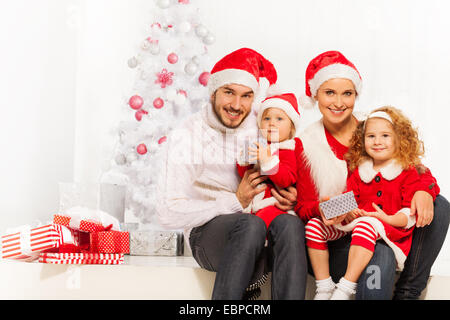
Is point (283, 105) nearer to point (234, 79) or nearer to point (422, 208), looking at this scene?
point (234, 79)

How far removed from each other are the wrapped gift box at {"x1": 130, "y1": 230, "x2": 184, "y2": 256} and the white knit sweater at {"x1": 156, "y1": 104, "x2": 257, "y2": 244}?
0.76 meters

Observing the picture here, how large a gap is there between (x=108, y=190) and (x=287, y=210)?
1.08 m

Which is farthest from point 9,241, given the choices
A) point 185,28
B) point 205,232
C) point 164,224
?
point 185,28

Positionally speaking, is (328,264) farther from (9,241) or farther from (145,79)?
(145,79)

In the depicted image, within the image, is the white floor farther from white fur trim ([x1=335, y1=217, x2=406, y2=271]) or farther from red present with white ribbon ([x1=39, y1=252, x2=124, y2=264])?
white fur trim ([x1=335, y1=217, x2=406, y2=271])

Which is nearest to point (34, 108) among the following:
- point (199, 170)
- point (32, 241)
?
point (32, 241)

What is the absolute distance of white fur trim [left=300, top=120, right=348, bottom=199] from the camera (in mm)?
1504

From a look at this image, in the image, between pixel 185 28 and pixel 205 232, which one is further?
pixel 185 28

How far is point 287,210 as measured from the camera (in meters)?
1.48

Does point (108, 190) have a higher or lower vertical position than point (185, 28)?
lower

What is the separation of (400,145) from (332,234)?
12.5 inches

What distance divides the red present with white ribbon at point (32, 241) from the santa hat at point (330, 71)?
33.9 inches

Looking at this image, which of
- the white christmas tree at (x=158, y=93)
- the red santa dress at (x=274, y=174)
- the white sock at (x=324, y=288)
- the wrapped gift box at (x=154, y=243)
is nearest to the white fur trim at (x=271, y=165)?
the red santa dress at (x=274, y=174)

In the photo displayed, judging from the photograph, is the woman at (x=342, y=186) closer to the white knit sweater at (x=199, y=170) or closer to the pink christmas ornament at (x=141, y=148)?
the white knit sweater at (x=199, y=170)
